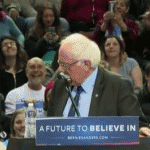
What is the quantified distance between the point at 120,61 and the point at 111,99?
3.35 meters

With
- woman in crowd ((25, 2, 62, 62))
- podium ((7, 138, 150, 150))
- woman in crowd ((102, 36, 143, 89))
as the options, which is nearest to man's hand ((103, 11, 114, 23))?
woman in crowd ((102, 36, 143, 89))

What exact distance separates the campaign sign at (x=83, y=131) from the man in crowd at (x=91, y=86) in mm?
784

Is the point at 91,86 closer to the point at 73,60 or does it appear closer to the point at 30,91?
the point at 73,60

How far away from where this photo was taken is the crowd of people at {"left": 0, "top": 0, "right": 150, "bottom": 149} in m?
2.59

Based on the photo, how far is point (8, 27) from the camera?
684 centimetres

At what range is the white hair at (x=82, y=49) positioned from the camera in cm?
255

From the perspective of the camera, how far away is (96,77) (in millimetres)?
2662

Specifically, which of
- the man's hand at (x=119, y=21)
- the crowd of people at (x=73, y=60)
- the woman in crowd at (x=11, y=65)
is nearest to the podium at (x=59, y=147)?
the crowd of people at (x=73, y=60)

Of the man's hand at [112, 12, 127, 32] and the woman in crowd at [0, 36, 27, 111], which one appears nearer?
the woman in crowd at [0, 36, 27, 111]

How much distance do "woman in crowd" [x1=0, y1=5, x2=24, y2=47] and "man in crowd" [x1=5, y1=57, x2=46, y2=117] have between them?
1481mm

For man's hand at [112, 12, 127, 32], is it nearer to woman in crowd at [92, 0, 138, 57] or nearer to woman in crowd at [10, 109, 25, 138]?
woman in crowd at [92, 0, 138, 57]

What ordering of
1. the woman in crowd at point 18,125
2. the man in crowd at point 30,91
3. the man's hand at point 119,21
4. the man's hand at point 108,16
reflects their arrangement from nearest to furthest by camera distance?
1. the woman in crowd at point 18,125
2. the man in crowd at point 30,91
3. the man's hand at point 108,16
4. the man's hand at point 119,21

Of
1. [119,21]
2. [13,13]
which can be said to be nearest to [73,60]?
[119,21]

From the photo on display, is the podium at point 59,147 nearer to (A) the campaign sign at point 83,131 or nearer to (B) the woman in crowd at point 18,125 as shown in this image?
(A) the campaign sign at point 83,131
